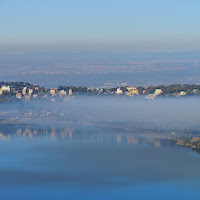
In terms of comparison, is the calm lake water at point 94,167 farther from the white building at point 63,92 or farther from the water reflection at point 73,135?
the white building at point 63,92

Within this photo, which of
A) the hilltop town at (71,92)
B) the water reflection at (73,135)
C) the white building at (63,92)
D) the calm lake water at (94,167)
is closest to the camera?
the calm lake water at (94,167)

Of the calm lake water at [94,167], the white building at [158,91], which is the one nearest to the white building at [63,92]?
the white building at [158,91]

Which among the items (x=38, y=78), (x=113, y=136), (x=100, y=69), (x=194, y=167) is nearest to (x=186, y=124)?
(x=113, y=136)

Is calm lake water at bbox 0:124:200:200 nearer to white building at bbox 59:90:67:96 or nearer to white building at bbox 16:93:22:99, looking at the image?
white building at bbox 16:93:22:99

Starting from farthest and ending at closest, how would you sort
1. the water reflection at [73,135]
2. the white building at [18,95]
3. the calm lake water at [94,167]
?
the white building at [18,95] → the water reflection at [73,135] → the calm lake water at [94,167]

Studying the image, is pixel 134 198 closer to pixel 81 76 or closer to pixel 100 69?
pixel 81 76

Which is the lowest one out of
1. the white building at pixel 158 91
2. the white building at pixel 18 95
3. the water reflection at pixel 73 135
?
the water reflection at pixel 73 135

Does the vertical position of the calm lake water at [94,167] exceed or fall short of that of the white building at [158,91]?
it falls short

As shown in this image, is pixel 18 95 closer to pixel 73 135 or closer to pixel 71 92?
pixel 71 92
